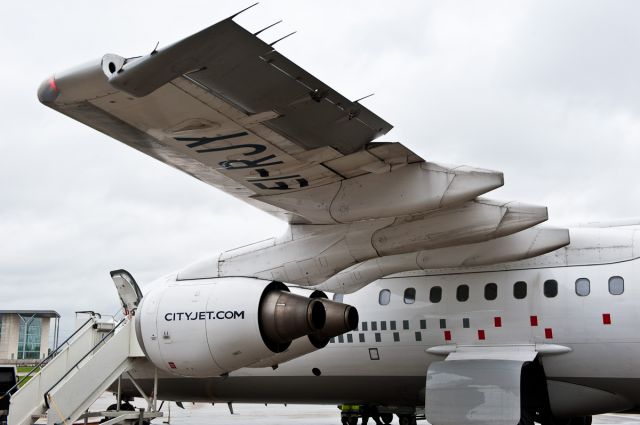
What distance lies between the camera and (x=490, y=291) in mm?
10461

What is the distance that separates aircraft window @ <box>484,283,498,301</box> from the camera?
10.4 meters

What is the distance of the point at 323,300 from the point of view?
9945 millimetres

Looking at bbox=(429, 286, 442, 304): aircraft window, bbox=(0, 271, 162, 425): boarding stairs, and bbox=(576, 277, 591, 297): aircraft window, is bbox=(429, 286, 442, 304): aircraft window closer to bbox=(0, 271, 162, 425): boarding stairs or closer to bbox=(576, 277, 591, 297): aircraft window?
bbox=(576, 277, 591, 297): aircraft window

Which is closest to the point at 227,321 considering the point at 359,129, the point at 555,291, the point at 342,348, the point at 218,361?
the point at 218,361

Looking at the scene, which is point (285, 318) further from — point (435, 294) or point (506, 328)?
point (506, 328)

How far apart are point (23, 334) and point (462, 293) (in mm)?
63380

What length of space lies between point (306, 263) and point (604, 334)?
4.25 metres

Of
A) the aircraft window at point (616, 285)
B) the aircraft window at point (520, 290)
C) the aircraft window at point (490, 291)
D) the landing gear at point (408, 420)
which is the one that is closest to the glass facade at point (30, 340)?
the landing gear at point (408, 420)

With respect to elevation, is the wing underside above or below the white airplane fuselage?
above

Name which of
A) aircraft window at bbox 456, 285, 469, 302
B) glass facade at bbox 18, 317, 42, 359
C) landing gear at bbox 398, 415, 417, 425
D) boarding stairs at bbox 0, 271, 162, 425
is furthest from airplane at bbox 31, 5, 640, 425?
glass facade at bbox 18, 317, 42, 359

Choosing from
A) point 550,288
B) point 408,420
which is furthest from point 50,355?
point 550,288

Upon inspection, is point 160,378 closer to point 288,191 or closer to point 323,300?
point 323,300

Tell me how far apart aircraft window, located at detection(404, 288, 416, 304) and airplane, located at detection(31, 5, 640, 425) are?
0.02 meters

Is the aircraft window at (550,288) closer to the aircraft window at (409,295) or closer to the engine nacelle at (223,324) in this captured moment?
the aircraft window at (409,295)
